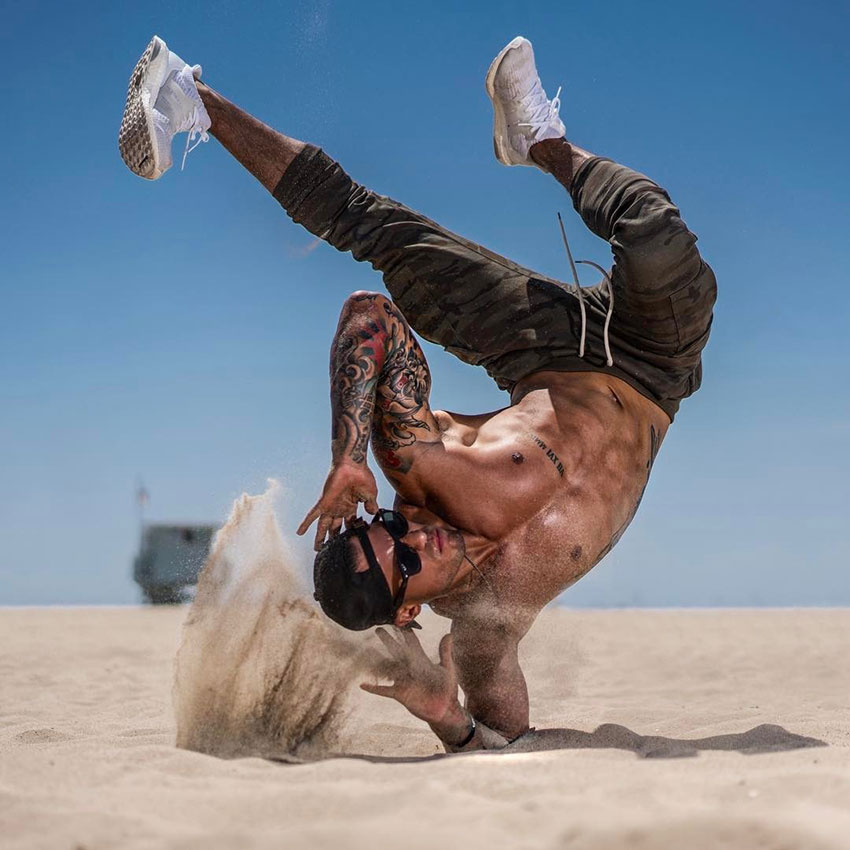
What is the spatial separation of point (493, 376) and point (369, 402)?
1000 mm

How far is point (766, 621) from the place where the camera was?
13492 mm

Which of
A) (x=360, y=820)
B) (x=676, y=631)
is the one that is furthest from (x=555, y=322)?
(x=676, y=631)

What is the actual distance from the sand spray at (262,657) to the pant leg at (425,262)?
103 centimetres

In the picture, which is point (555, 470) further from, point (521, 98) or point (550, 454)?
point (521, 98)

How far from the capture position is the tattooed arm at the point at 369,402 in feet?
10.2

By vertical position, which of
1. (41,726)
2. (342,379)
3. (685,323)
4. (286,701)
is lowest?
(41,726)

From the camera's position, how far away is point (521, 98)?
401 cm

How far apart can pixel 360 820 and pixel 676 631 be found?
34.4 feet

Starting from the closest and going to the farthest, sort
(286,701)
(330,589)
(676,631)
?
1. (330,589)
2. (286,701)
3. (676,631)

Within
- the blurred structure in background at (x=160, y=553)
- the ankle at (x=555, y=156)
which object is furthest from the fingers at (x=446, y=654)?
the blurred structure in background at (x=160, y=553)

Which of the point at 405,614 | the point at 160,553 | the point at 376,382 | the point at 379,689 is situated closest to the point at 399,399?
the point at 376,382

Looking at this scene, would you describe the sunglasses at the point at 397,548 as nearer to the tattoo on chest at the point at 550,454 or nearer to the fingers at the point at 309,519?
the fingers at the point at 309,519

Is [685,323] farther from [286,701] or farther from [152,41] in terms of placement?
[152,41]

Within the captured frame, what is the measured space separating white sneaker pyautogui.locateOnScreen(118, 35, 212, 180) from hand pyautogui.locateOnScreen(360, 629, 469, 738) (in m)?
2.15
